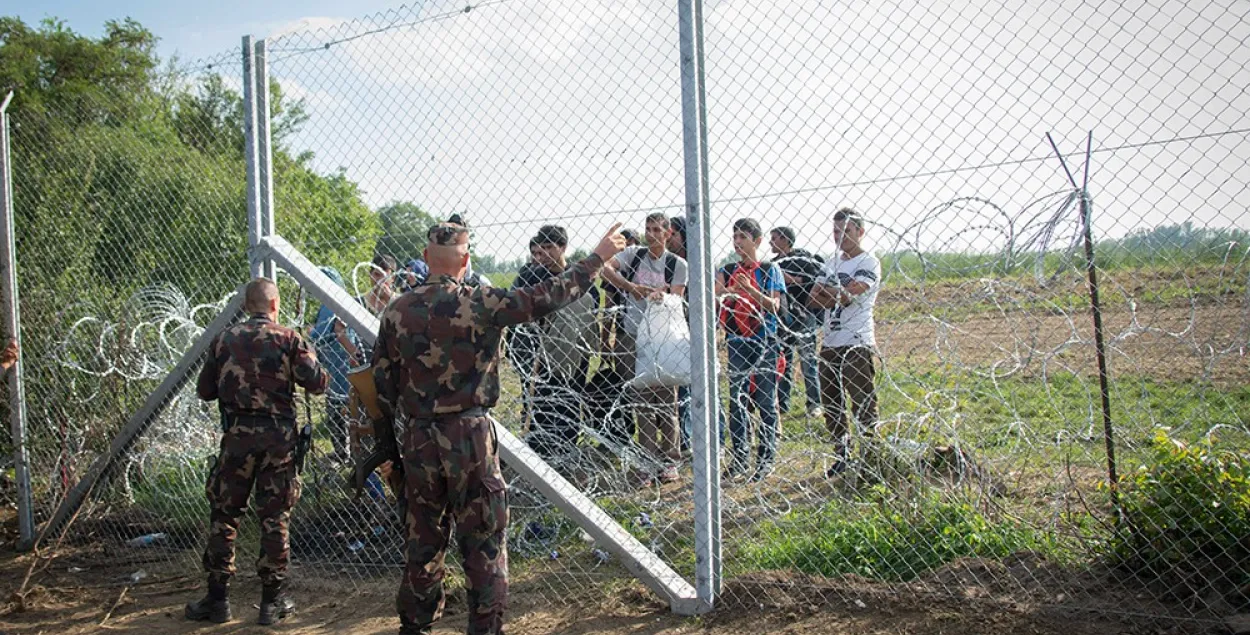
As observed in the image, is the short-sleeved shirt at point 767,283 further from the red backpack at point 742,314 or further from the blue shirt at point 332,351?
the blue shirt at point 332,351

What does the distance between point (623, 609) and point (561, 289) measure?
1609 millimetres

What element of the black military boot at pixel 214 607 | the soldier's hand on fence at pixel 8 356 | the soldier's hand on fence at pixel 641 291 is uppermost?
the soldier's hand on fence at pixel 641 291

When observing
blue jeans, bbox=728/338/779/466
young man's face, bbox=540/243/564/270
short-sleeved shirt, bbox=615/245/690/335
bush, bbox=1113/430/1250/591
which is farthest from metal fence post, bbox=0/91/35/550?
bush, bbox=1113/430/1250/591

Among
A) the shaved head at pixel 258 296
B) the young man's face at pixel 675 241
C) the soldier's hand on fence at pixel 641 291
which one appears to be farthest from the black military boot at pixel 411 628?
the young man's face at pixel 675 241

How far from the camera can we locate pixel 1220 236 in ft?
9.84

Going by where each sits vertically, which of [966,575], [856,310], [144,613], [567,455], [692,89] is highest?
[692,89]

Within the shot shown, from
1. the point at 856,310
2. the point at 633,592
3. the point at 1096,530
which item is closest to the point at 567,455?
the point at 633,592

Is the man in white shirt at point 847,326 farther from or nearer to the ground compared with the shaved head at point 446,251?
nearer to the ground

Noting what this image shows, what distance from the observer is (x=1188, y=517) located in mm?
3611

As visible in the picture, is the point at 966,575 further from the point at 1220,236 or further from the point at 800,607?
the point at 1220,236

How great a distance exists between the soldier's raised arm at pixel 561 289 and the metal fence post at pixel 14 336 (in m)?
4.18

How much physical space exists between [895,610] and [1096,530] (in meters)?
0.96

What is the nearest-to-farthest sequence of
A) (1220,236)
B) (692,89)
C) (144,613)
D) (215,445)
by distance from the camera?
(1220,236), (692,89), (144,613), (215,445)

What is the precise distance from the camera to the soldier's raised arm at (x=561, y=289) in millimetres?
3668
